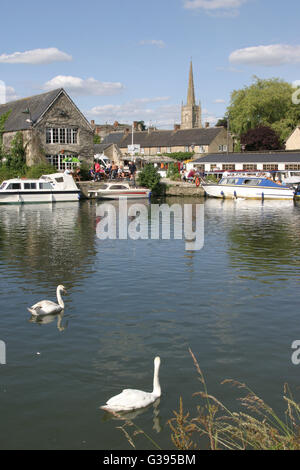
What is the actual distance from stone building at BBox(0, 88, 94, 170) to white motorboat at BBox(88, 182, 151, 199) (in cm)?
764

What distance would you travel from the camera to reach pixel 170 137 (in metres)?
95.0

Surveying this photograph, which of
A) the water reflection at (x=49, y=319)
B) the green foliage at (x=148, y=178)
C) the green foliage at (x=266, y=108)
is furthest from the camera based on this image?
the green foliage at (x=266, y=108)

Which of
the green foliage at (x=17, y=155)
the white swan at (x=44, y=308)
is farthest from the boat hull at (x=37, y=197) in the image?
the white swan at (x=44, y=308)

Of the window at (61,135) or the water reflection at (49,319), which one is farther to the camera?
the window at (61,135)

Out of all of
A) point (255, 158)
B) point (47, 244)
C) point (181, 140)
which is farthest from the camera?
point (181, 140)

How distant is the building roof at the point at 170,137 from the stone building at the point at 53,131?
125 feet

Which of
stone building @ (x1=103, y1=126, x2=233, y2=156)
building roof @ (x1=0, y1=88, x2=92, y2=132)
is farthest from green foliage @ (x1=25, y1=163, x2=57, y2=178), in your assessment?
stone building @ (x1=103, y1=126, x2=233, y2=156)

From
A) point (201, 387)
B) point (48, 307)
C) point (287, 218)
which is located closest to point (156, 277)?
point (48, 307)

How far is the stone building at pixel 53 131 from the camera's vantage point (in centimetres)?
5075

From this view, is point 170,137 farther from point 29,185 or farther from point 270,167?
point 29,185

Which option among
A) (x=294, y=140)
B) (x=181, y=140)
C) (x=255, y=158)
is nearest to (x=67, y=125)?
(x=255, y=158)

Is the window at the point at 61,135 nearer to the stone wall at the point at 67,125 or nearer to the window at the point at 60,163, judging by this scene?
the stone wall at the point at 67,125

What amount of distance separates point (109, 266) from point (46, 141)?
38.0 meters

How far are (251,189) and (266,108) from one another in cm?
3744
